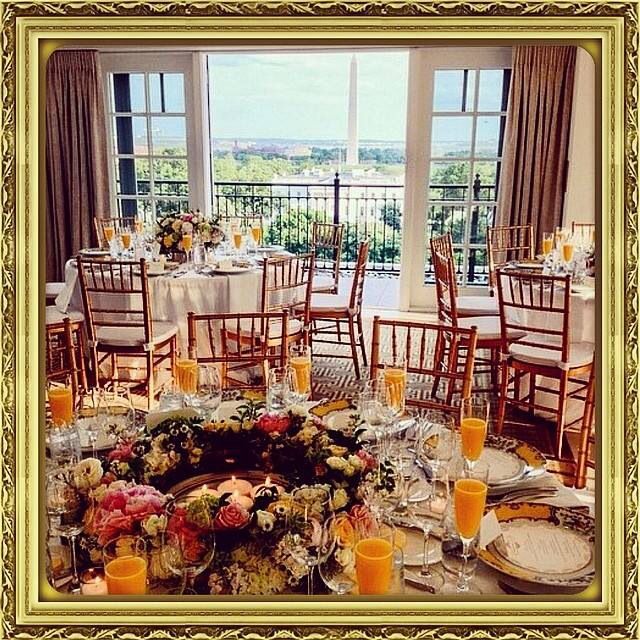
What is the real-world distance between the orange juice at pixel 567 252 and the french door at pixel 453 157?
7.11 feet

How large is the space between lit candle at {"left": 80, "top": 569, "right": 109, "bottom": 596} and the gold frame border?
100mm

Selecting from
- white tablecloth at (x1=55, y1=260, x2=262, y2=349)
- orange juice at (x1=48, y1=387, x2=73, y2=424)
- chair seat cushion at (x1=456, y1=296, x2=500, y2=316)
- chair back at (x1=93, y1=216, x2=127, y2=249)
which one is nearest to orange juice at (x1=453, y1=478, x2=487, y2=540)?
orange juice at (x1=48, y1=387, x2=73, y2=424)

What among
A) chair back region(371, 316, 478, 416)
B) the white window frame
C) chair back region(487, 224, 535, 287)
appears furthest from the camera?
the white window frame

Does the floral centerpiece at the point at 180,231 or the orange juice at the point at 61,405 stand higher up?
the floral centerpiece at the point at 180,231

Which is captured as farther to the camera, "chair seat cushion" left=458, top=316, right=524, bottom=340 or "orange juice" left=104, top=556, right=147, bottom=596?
"chair seat cushion" left=458, top=316, right=524, bottom=340

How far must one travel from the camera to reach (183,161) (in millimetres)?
6328

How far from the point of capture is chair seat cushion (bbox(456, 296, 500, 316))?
436 cm

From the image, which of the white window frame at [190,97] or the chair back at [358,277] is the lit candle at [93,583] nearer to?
the chair back at [358,277]

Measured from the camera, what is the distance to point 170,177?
6414 mm

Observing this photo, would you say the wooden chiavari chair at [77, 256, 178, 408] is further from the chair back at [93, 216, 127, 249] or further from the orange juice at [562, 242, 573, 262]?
the orange juice at [562, 242, 573, 262]

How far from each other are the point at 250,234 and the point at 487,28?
3908 millimetres

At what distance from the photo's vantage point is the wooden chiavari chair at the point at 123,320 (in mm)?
3699

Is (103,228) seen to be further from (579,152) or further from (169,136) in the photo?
(579,152)

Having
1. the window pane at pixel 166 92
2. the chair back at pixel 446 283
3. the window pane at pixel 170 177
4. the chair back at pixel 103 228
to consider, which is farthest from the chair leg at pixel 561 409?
the window pane at pixel 166 92
